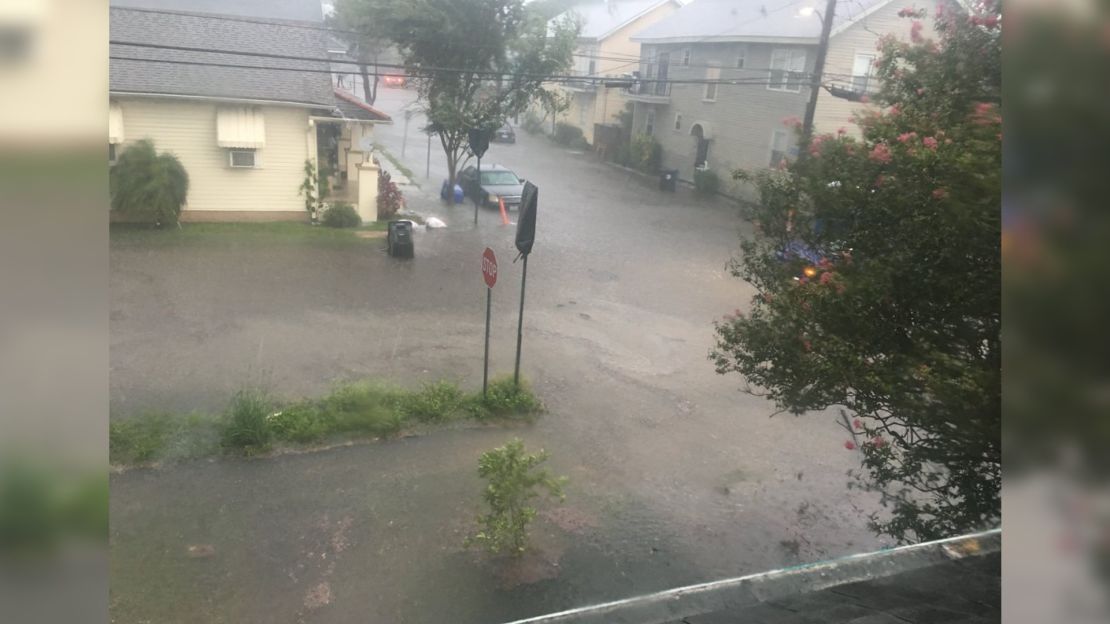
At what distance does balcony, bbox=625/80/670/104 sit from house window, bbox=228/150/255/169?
3.86ft

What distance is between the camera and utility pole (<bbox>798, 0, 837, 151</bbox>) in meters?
2.25

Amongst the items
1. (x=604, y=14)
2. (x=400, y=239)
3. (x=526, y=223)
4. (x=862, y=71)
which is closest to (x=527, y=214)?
(x=526, y=223)

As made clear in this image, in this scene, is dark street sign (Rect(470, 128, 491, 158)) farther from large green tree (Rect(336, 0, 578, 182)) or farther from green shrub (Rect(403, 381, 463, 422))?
green shrub (Rect(403, 381, 463, 422))

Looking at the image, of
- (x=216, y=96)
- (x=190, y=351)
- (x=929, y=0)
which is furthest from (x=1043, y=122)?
(x=190, y=351)

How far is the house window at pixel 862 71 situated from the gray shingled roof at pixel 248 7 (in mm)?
1602

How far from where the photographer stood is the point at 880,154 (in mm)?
2066

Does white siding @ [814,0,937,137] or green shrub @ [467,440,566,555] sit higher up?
white siding @ [814,0,937,137]

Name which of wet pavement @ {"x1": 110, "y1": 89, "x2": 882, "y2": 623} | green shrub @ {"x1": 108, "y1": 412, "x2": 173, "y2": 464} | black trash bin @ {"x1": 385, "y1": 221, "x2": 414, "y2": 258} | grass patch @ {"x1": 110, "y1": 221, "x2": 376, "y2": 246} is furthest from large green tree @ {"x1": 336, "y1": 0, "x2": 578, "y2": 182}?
green shrub @ {"x1": 108, "y1": 412, "x2": 173, "y2": 464}

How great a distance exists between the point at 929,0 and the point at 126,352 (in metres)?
2.60

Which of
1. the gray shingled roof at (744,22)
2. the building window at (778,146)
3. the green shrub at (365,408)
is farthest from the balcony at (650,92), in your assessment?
the green shrub at (365,408)

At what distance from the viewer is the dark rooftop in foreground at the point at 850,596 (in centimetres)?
155

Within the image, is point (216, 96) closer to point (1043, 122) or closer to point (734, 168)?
point (734, 168)

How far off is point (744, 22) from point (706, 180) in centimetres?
53

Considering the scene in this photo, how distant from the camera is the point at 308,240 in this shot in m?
2.19
